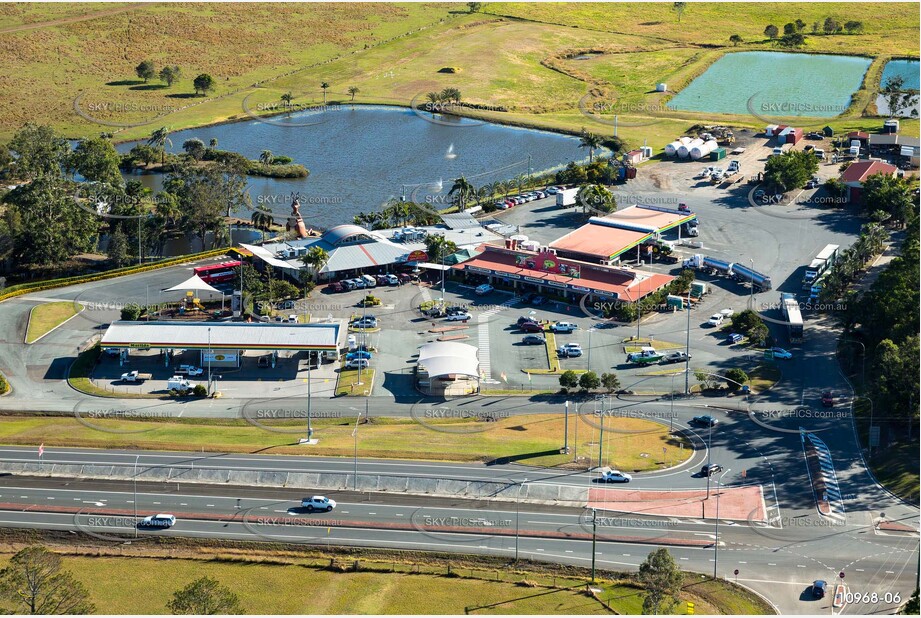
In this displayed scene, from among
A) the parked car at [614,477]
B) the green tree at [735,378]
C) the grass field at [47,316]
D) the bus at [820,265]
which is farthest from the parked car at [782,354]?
the grass field at [47,316]

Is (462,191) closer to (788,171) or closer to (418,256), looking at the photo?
(418,256)

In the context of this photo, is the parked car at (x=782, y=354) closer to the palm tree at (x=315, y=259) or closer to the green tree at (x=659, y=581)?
the green tree at (x=659, y=581)

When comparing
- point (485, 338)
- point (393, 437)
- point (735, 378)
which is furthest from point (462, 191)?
point (393, 437)

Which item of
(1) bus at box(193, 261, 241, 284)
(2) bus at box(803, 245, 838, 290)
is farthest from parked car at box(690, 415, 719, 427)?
(1) bus at box(193, 261, 241, 284)

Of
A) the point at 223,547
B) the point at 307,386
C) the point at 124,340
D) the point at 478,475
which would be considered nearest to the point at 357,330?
the point at 307,386

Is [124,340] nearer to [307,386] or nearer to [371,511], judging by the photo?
[307,386]
